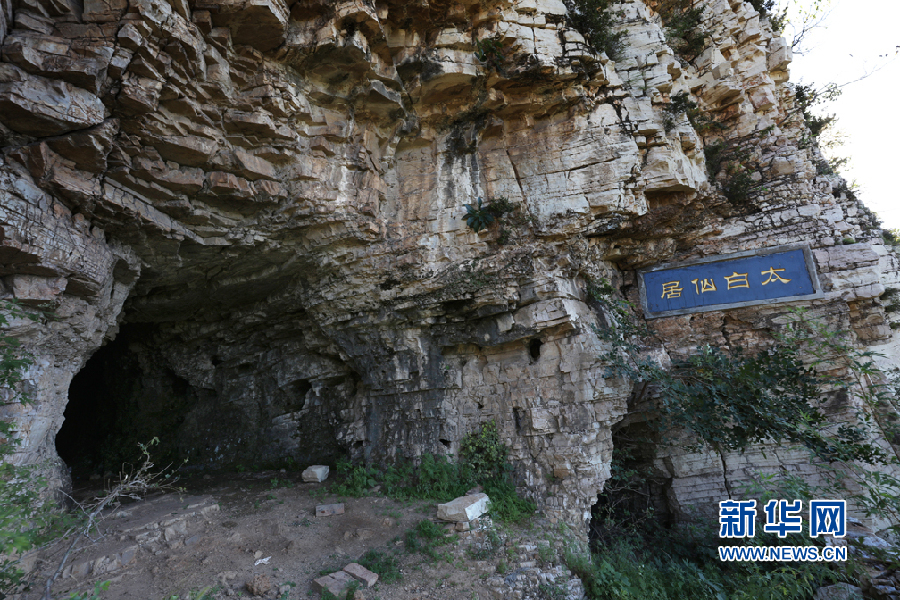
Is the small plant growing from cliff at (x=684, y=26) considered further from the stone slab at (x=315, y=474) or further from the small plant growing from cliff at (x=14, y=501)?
the small plant growing from cliff at (x=14, y=501)

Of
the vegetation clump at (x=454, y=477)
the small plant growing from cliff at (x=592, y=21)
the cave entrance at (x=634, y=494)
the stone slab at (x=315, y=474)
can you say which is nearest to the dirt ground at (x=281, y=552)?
the vegetation clump at (x=454, y=477)

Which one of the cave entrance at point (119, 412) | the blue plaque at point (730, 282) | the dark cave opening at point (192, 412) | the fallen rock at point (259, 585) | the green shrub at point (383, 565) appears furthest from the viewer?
the cave entrance at point (119, 412)

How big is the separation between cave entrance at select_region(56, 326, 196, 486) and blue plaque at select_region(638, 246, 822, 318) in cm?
1069

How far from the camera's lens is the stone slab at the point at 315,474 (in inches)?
302

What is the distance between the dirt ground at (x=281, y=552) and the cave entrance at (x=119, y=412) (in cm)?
396

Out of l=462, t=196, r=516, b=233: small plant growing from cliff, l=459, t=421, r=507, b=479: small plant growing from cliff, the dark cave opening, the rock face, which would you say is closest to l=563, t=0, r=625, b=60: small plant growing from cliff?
the rock face

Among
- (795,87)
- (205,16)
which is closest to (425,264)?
(205,16)

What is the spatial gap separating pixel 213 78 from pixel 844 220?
10100 mm

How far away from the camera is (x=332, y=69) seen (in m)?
6.11

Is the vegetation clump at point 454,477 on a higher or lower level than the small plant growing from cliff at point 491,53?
lower

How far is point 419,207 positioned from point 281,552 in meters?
5.40

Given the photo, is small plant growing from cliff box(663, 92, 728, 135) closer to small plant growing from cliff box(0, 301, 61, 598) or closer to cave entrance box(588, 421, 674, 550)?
cave entrance box(588, 421, 674, 550)

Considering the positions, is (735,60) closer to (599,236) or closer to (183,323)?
(599,236)

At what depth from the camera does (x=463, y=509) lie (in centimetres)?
583
